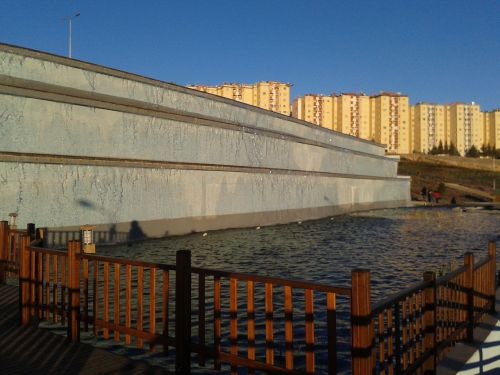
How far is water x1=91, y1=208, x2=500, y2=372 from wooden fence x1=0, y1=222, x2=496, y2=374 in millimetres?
476

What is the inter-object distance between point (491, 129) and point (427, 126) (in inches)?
834

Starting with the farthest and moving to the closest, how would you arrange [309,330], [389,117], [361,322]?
1. [389,117]
2. [309,330]
3. [361,322]

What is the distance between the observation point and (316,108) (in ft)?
395

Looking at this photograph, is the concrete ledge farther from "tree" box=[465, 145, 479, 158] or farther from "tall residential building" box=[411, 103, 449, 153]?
"tree" box=[465, 145, 479, 158]

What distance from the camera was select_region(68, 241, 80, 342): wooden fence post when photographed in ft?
20.1

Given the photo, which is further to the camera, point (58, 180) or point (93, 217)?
point (93, 217)

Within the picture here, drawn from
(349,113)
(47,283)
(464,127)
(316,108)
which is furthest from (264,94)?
(47,283)

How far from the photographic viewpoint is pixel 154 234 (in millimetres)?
22062

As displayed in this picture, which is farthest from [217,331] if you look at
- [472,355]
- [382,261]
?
[382,261]

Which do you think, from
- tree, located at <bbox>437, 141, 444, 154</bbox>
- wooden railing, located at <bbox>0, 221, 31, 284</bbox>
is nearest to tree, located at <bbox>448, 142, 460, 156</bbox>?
tree, located at <bbox>437, 141, 444, 154</bbox>

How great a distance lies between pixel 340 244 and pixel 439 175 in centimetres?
8290

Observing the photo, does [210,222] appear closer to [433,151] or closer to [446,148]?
[433,151]

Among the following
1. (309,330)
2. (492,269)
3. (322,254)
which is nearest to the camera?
(309,330)

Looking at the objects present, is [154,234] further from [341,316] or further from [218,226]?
[341,316]
